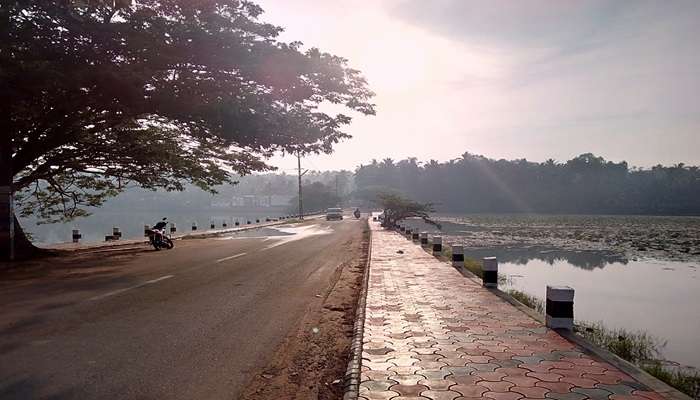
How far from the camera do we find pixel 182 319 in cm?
765

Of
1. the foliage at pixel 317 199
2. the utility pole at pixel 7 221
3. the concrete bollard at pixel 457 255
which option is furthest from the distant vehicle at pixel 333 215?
the concrete bollard at pixel 457 255

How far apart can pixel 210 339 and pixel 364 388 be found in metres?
2.63

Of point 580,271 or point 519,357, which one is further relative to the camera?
point 580,271

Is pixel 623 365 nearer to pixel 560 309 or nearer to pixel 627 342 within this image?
pixel 560 309

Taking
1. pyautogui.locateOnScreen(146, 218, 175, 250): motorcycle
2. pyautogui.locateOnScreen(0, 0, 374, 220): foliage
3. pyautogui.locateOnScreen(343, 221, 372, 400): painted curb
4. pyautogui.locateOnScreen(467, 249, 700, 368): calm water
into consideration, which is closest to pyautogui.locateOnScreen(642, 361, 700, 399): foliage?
pyautogui.locateOnScreen(467, 249, 700, 368): calm water

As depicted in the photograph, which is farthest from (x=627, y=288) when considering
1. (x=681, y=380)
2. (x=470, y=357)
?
(x=470, y=357)

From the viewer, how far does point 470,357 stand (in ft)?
18.7

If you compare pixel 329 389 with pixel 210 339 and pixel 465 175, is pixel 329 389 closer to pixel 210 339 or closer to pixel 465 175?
pixel 210 339

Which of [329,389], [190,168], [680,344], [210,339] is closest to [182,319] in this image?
[210,339]

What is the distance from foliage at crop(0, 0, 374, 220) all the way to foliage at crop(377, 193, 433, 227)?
20.8 meters

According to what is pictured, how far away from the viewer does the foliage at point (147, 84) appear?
44.9ft

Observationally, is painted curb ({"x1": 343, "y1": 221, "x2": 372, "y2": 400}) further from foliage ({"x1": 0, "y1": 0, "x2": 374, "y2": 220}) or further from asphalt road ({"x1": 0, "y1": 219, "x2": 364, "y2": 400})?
foliage ({"x1": 0, "y1": 0, "x2": 374, "y2": 220})

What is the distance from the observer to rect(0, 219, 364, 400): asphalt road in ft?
16.1

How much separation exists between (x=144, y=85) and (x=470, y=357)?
12938mm
